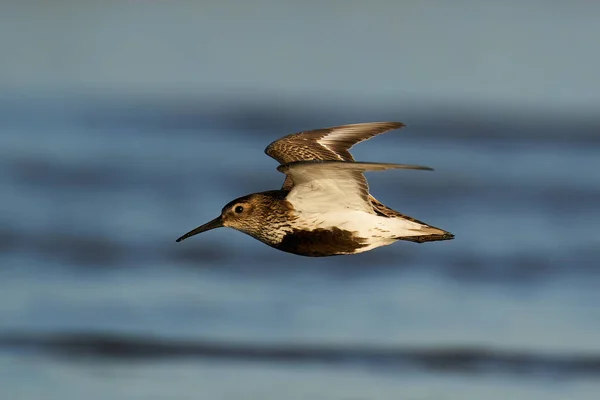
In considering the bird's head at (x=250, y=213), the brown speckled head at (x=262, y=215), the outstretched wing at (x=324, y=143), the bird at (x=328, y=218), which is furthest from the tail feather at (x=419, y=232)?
the outstretched wing at (x=324, y=143)

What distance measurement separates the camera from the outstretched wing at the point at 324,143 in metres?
8.63

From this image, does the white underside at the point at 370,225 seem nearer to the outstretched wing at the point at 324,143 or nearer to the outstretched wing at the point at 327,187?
the outstretched wing at the point at 327,187

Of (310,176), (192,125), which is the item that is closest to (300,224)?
(310,176)

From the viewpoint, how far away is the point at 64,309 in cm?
990

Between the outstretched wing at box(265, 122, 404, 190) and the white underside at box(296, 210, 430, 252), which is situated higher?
the outstretched wing at box(265, 122, 404, 190)

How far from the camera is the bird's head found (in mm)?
8039

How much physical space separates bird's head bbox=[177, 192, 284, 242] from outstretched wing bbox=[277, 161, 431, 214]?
9.0 inches

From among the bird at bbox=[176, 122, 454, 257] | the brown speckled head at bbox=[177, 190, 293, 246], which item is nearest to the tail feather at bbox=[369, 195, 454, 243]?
the bird at bbox=[176, 122, 454, 257]

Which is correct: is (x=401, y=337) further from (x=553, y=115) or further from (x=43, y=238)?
(x=553, y=115)

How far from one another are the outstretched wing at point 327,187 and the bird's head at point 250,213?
9.0 inches

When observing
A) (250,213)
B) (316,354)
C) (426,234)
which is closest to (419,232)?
(426,234)

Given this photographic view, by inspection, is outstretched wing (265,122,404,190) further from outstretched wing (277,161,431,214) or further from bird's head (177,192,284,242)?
outstretched wing (277,161,431,214)

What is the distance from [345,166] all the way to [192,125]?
8495 mm

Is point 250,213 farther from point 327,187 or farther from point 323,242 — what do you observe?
point 327,187
